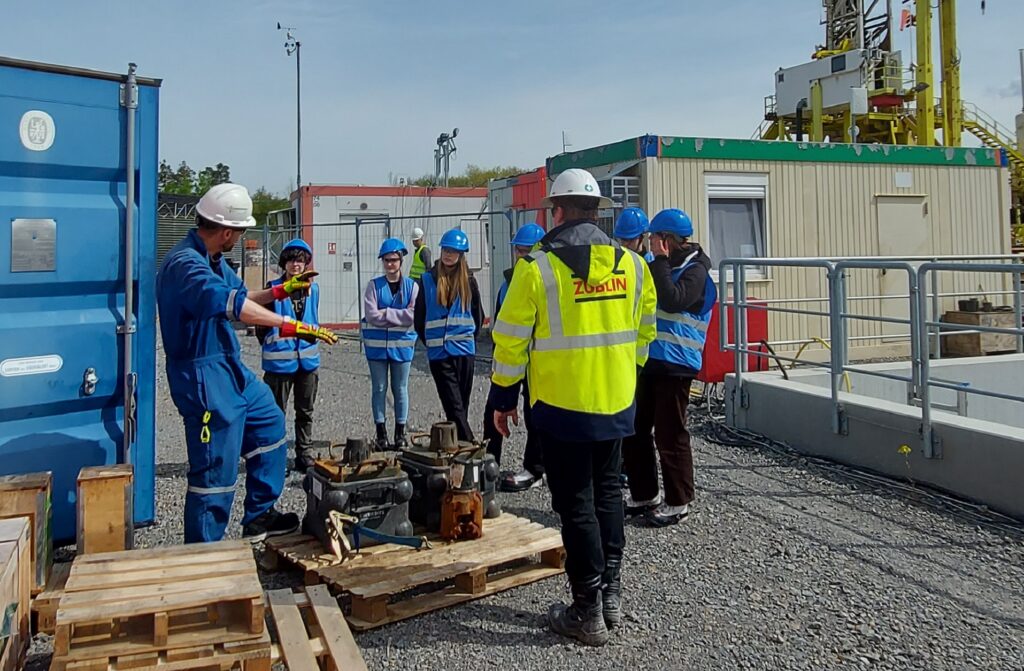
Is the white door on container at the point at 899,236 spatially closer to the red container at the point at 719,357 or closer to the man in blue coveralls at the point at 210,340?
the red container at the point at 719,357

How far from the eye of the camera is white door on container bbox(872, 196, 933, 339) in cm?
1349

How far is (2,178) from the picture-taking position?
4.34m

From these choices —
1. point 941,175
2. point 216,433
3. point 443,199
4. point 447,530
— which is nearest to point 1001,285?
point 941,175

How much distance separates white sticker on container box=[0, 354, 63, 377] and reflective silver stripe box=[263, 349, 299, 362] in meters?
2.29

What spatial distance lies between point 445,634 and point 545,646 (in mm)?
464

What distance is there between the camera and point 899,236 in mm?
13664

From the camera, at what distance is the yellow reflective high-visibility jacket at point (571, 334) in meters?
3.81

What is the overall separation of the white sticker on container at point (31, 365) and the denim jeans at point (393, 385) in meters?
3.10

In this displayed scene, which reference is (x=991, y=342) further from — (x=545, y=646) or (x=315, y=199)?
(x=315, y=199)

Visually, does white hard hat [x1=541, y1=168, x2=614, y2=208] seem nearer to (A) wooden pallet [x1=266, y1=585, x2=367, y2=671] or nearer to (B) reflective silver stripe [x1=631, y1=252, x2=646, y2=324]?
(B) reflective silver stripe [x1=631, y1=252, x2=646, y2=324]

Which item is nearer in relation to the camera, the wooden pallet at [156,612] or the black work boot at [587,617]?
the wooden pallet at [156,612]

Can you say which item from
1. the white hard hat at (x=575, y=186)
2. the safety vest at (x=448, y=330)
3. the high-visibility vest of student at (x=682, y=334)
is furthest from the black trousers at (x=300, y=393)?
the white hard hat at (x=575, y=186)

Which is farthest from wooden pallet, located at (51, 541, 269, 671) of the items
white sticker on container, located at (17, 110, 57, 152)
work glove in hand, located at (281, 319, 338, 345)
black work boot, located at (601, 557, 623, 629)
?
white sticker on container, located at (17, 110, 57, 152)

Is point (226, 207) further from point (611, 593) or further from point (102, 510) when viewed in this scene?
point (611, 593)
